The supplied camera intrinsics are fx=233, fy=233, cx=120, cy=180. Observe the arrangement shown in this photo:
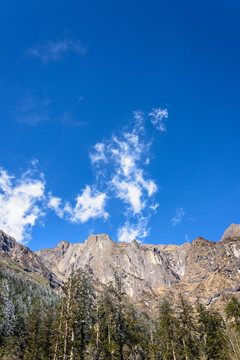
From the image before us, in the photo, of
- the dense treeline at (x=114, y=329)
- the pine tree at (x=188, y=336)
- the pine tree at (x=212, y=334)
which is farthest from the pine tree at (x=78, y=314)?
the pine tree at (x=212, y=334)

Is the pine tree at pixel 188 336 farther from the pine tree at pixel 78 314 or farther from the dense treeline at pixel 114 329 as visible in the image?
the pine tree at pixel 78 314

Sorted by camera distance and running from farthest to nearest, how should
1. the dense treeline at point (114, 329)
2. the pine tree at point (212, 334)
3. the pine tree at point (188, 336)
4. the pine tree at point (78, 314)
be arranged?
the pine tree at point (212, 334) → the pine tree at point (188, 336) → the dense treeline at point (114, 329) → the pine tree at point (78, 314)

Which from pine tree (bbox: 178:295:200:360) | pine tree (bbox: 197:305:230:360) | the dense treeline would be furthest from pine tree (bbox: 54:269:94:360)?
pine tree (bbox: 197:305:230:360)

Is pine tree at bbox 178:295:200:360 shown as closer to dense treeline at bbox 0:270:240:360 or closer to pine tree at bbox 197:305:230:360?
dense treeline at bbox 0:270:240:360

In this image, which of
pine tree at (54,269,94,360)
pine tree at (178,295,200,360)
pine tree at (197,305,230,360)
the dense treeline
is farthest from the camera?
pine tree at (197,305,230,360)

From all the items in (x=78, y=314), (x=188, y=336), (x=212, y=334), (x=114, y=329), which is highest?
(x=78, y=314)

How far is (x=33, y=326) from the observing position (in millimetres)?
40625

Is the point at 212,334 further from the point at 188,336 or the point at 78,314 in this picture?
the point at 78,314

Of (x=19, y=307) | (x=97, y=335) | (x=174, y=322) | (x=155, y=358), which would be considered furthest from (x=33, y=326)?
(x=19, y=307)

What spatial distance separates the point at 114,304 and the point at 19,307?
87.6 meters

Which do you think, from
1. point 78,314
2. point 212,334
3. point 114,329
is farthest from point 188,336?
point 78,314

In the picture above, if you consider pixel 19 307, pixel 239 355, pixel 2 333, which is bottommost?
pixel 239 355

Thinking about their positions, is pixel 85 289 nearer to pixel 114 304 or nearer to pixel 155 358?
pixel 114 304

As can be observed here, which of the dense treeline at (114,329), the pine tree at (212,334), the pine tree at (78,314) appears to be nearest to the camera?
the pine tree at (78,314)
